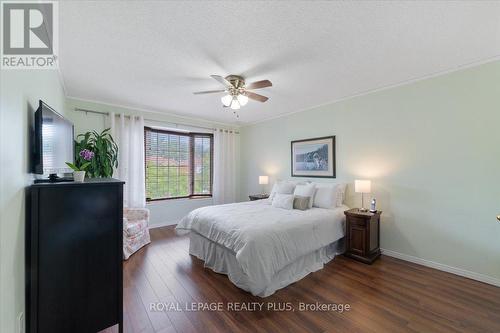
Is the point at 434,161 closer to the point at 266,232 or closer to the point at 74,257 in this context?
the point at 266,232

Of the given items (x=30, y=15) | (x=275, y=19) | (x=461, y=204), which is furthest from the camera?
(x=461, y=204)

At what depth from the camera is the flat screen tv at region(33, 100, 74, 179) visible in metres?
1.44

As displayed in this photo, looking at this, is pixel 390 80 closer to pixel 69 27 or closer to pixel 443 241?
pixel 443 241

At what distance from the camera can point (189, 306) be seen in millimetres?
1974

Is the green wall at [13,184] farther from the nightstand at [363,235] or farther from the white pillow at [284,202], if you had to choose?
the nightstand at [363,235]

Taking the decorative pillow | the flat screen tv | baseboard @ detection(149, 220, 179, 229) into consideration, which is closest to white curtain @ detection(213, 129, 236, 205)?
baseboard @ detection(149, 220, 179, 229)

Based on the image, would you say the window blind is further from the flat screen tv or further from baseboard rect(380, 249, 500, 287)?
baseboard rect(380, 249, 500, 287)

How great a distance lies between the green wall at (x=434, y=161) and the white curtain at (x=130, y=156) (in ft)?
12.7

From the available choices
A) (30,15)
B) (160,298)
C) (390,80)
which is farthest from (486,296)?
(30,15)

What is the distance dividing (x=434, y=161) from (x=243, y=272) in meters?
2.82

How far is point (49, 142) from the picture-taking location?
1.57 metres

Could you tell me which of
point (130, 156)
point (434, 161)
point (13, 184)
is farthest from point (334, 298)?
point (130, 156)

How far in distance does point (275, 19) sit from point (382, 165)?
8.70 ft

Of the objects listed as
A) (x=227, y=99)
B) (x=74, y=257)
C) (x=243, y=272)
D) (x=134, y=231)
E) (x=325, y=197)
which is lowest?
(x=243, y=272)
